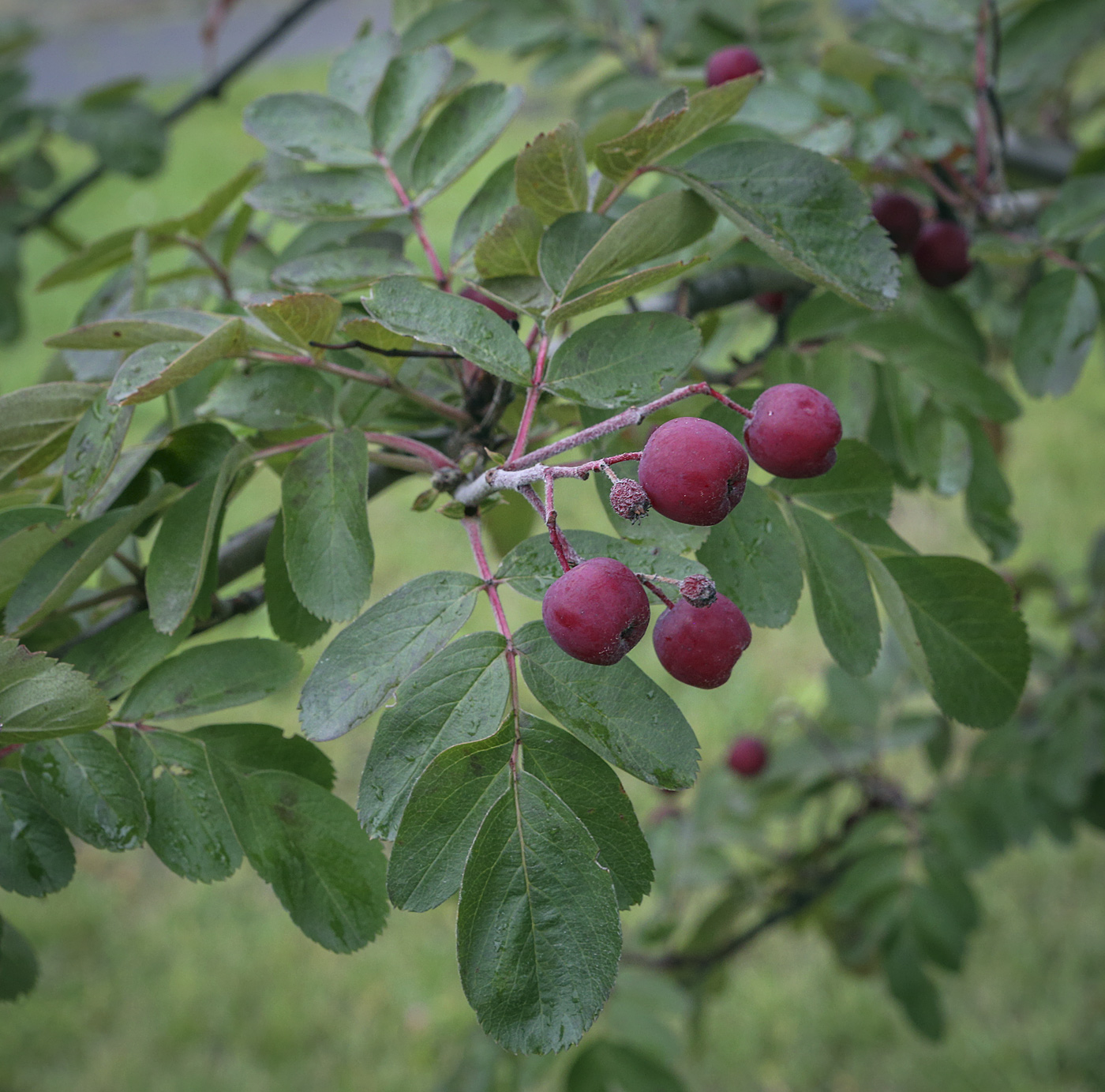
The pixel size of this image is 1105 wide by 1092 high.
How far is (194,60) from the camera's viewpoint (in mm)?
8875

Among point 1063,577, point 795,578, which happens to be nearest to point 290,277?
point 795,578

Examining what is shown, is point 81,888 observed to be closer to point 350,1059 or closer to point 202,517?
point 350,1059

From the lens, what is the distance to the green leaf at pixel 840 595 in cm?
79

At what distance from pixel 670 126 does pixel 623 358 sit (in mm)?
181

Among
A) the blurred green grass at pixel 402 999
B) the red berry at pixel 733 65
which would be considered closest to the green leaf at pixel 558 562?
the red berry at pixel 733 65

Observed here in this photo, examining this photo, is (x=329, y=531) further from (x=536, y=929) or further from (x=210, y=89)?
(x=210, y=89)

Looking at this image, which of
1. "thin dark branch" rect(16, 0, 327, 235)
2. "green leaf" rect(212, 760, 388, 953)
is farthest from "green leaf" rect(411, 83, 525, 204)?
"thin dark branch" rect(16, 0, 327, 235)

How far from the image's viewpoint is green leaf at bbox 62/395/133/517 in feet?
2.30

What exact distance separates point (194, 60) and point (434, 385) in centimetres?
946

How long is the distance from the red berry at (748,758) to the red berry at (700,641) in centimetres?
135

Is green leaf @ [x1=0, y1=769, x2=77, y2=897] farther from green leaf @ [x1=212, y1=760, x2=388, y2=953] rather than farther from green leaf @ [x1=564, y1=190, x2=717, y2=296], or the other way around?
A: green leaf @ [x1=564, y1=190, x2=717, y2=296]

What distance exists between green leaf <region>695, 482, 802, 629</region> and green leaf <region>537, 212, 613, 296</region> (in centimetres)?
21

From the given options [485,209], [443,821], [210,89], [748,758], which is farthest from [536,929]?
[210,89]

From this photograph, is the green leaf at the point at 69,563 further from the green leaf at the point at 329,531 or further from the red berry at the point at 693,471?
the red berry at the point at 693,471
